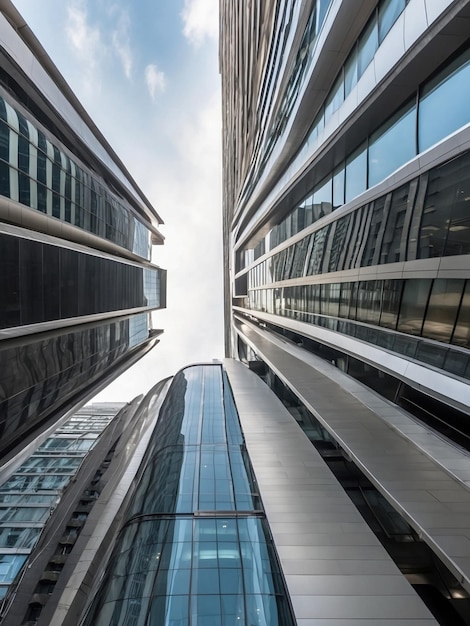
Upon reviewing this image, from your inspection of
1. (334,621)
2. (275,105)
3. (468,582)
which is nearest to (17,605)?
(334,621)

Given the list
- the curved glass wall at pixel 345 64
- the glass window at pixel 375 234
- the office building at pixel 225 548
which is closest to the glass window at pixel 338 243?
the glass window at pixel 375 234

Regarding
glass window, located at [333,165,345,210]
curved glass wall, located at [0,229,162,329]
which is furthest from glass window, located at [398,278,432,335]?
curved glass wall, located at [0,229,162,329]

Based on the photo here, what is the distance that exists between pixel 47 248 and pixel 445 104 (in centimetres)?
2006

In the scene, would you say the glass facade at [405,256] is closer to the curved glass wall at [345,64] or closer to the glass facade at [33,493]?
the curved glass wall at [345,64]

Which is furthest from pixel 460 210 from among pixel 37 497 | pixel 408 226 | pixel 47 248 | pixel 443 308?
pixel 37 497

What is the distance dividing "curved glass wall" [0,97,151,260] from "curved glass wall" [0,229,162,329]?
2711mm

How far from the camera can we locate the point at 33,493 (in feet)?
127

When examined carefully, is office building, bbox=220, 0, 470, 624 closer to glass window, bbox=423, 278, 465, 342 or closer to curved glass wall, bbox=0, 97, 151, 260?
glass window, bbox=423, 278, 465, 342

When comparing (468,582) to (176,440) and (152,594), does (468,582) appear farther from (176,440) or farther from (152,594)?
(176,440)

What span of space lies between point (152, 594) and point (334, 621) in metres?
6.52

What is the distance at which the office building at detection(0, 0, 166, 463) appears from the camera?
58.4 ft

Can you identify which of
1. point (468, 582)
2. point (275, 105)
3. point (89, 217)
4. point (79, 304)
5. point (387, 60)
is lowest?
point (468, 582)

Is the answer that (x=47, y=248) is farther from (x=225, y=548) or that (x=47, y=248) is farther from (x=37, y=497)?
(x=37, y=497)

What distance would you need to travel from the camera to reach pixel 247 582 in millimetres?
13594
